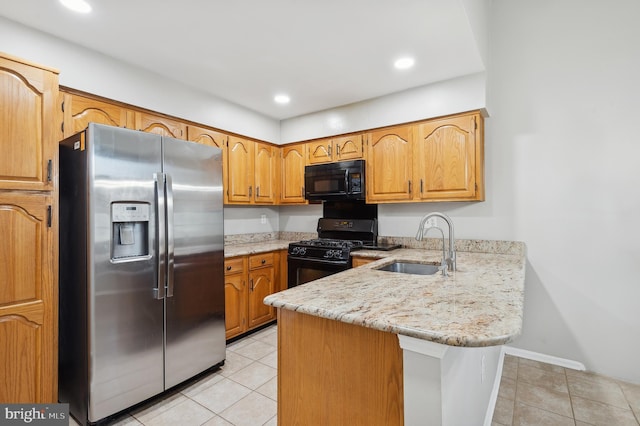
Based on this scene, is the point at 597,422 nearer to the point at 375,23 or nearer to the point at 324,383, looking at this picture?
the point at 324,383

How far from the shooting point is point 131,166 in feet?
6.34

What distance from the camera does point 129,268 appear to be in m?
1.91

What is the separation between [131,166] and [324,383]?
5.59 ft

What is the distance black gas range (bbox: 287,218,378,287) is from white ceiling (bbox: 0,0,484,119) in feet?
4.92

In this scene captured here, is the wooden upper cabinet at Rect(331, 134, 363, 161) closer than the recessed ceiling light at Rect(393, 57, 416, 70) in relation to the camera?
No

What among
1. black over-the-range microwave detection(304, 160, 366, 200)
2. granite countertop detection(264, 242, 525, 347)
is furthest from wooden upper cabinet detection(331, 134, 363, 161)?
granite countertop detection(264, 242, 525, 347)

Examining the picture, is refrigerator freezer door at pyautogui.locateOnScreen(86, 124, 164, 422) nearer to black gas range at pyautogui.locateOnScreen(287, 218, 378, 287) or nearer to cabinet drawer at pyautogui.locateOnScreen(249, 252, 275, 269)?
cabinet drawer at pyautogui.locateOnScreen(249, 252, 275, 269)

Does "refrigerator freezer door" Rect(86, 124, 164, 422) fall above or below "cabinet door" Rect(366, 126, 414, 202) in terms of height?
below

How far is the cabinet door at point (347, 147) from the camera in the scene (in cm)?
329

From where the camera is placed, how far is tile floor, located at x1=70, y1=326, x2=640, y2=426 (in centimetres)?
187

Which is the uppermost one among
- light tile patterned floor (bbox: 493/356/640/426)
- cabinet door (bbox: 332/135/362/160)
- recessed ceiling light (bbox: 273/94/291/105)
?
recessed ceiling light (bbox: 273/94/291/105)

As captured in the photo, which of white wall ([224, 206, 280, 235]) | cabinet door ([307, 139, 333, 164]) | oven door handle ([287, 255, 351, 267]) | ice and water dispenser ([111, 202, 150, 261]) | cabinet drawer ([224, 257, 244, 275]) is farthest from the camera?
white wall ([224, 206, 280, 235])

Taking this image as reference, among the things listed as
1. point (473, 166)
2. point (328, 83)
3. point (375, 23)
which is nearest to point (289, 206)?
point (328, 83)

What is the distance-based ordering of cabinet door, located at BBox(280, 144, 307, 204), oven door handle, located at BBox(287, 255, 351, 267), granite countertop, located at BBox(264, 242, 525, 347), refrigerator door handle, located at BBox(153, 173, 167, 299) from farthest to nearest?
cabinet door, located at BBox(280, 144, 307, 204)
oven door handle, located at BBox(287, 255, 351, 267)
refrigerator door handle, located at BBox(153, 173, 167, 299)
granite countertop, located at BBox(264, 242, 525, 347)
